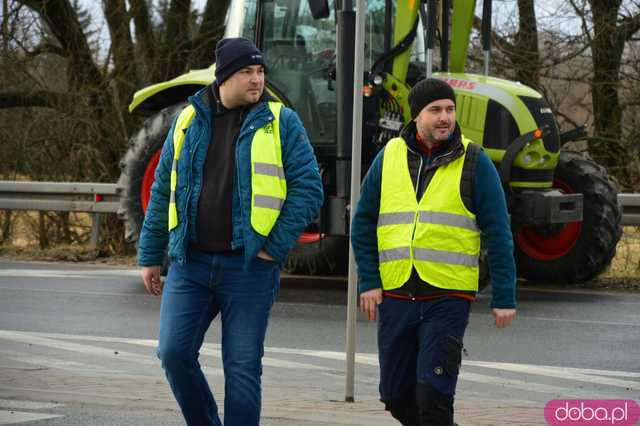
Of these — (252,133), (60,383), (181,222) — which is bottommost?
(60,383)

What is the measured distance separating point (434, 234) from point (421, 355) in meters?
0.48

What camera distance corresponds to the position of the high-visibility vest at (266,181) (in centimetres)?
549

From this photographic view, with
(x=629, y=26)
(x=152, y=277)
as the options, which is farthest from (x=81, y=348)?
(x=629, y=26)

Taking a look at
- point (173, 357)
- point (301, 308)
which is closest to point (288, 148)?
point (173, 357)

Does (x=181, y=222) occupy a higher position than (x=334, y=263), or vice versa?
(x=181, y=222)

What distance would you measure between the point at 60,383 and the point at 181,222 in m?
2.73

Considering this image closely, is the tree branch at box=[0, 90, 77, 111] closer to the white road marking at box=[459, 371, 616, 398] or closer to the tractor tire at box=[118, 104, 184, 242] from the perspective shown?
the tractor tire at box=[118, 104, 184, 242]

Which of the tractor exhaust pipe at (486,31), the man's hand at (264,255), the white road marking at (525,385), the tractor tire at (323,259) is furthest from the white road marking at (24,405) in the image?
the tractor exhaust pipe at (486,31)

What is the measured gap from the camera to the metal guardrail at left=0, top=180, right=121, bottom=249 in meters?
16.5

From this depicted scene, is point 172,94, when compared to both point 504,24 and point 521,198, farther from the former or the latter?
point 504,24

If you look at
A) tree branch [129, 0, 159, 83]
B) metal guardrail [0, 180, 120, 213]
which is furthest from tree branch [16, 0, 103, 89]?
metal guardrail [0, 180, 120, 213]

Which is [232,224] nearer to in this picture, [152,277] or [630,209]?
[152,277]

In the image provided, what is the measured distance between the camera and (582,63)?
19688 millimetres

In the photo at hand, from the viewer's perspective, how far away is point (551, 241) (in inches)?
528
